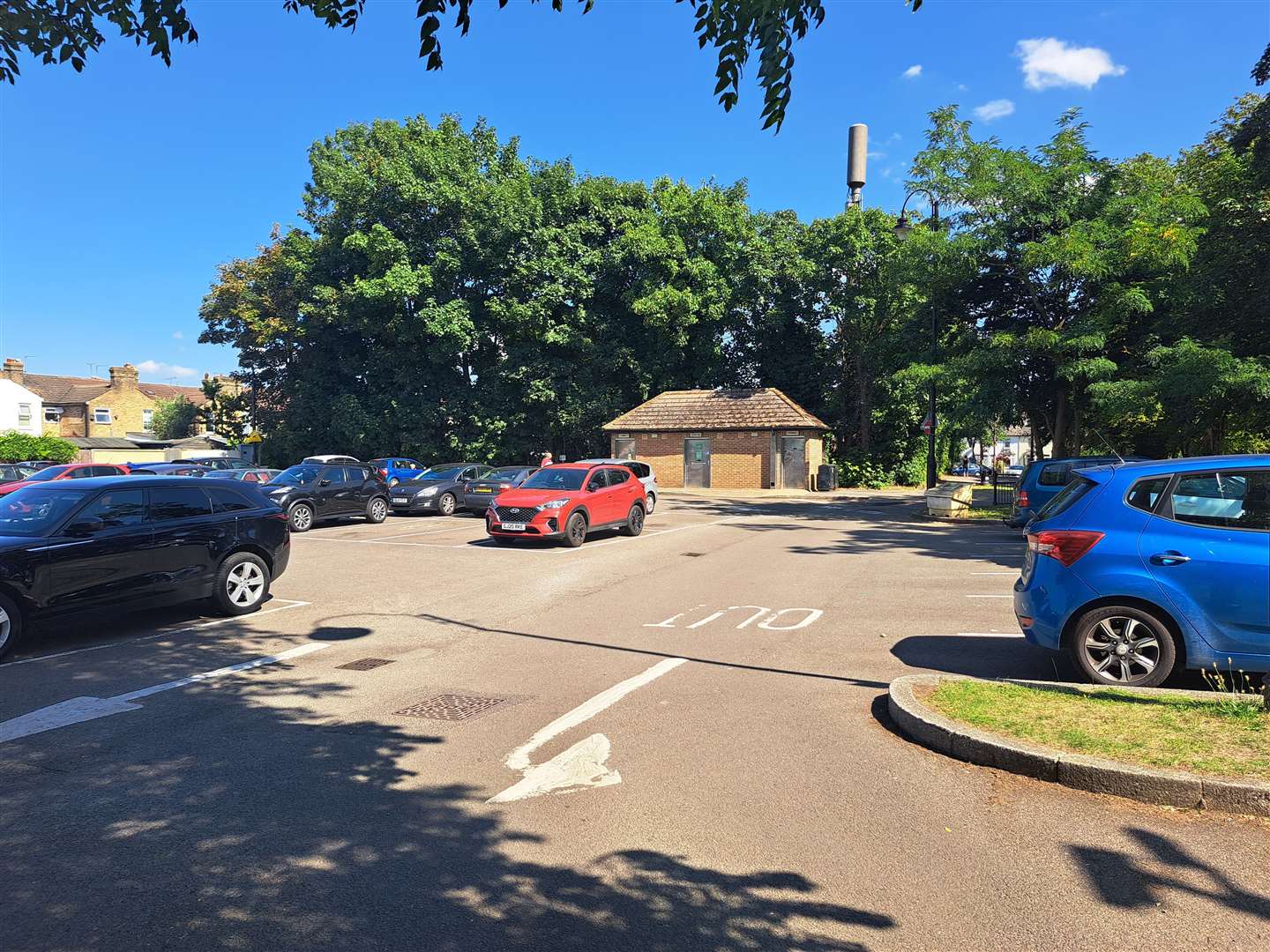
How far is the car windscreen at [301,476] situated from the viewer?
19.9 meters

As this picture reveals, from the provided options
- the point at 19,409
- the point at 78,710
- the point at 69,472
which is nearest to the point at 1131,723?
the point at 78,710

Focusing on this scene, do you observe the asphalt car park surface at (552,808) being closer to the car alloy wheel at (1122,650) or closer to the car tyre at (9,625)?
the car tyre at (9,625)

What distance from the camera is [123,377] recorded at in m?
72.4

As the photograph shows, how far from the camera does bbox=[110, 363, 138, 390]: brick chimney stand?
7175 cm

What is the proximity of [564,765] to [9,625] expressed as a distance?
227 inches

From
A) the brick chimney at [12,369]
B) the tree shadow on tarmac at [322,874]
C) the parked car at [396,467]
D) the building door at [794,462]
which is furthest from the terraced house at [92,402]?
the tree shadow on tarmac at [322,874]

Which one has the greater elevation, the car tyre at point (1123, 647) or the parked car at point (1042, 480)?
the parked car at point (1042, 480)

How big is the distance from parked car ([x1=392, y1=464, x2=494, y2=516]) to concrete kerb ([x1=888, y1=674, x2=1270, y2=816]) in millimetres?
19808

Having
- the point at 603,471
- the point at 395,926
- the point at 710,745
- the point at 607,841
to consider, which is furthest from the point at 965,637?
→ the point at 603,471

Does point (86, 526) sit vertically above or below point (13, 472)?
below

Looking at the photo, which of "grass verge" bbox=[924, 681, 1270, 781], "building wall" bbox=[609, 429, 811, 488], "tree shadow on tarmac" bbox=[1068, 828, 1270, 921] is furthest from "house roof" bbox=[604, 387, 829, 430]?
"tree shadow on tarmac" bbox=[1068, 828, 1270, 921]

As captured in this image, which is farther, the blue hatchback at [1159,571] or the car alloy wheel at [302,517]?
the car alloy wheel at [302,517]

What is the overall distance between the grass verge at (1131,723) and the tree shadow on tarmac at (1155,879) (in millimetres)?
755

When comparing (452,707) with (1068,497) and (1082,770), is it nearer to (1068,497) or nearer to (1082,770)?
(1082,770)
